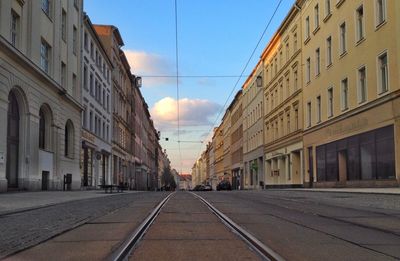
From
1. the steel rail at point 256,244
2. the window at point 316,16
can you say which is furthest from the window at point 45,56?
the steel rail at point 256,244

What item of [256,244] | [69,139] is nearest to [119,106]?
[69,139]

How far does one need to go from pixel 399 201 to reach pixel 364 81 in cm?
1248

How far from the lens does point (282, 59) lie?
52844mm

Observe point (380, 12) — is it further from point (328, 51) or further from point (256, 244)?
point (256, 244)

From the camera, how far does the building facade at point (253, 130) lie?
65.1 meters

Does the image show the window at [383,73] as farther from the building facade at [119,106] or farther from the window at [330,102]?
the building facade at [119,106]

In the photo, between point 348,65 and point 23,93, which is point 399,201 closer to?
point 348,65

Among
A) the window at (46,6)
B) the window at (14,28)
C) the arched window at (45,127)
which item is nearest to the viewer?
the window at (14,28)

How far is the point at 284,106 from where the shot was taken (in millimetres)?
51281

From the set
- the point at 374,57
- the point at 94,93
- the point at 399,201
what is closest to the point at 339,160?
the point at 374,57

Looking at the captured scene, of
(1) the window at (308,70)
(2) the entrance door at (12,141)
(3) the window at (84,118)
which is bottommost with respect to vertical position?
(2) the entrance door at (12,141)

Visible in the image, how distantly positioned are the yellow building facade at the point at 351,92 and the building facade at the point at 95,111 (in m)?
17.5

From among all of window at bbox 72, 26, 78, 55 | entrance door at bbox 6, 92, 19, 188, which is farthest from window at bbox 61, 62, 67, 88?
entrance door at bbox 6, 92, 19, 188

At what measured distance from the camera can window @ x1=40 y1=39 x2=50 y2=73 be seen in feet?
105
